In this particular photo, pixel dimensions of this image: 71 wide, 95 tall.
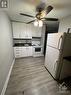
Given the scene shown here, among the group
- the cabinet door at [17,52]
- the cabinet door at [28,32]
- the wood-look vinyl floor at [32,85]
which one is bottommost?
the wood-look vinyl floor at [32,85]

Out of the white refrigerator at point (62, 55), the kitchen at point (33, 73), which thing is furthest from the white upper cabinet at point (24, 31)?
the white refrigerator at point (62, 55)

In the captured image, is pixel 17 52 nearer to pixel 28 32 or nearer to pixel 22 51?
pixel 22 51

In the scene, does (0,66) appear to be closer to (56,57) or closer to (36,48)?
(56,57)

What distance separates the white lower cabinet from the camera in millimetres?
4285

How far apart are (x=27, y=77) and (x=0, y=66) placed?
1.28 meters

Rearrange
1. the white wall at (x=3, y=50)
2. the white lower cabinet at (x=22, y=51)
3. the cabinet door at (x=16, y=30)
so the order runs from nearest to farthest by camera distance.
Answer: the white wall at (x=3, y=50), the cabinet door at (x=16, y=30), the white lower cabinet at (x=22, y=51)

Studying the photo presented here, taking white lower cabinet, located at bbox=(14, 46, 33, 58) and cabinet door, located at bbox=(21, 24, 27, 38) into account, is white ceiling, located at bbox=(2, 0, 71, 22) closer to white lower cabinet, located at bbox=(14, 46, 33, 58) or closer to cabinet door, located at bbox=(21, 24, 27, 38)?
cabinet door, located at bbox=(21, 24, 27, 38)

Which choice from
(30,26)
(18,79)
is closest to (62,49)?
(18,79)

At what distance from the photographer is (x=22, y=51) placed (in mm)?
4414

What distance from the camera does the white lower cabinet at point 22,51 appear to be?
4.28 m

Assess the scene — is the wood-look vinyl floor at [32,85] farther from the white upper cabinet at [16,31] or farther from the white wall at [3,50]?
the white upper cabinet at [16,31]

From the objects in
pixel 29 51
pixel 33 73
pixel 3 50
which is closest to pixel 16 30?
pixel 29 51

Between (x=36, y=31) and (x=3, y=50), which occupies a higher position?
(x=36, y=31)

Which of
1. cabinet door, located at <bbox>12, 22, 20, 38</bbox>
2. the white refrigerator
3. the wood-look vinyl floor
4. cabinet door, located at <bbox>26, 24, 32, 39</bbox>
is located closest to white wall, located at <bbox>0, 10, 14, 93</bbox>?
the wood-look vinyl floor
